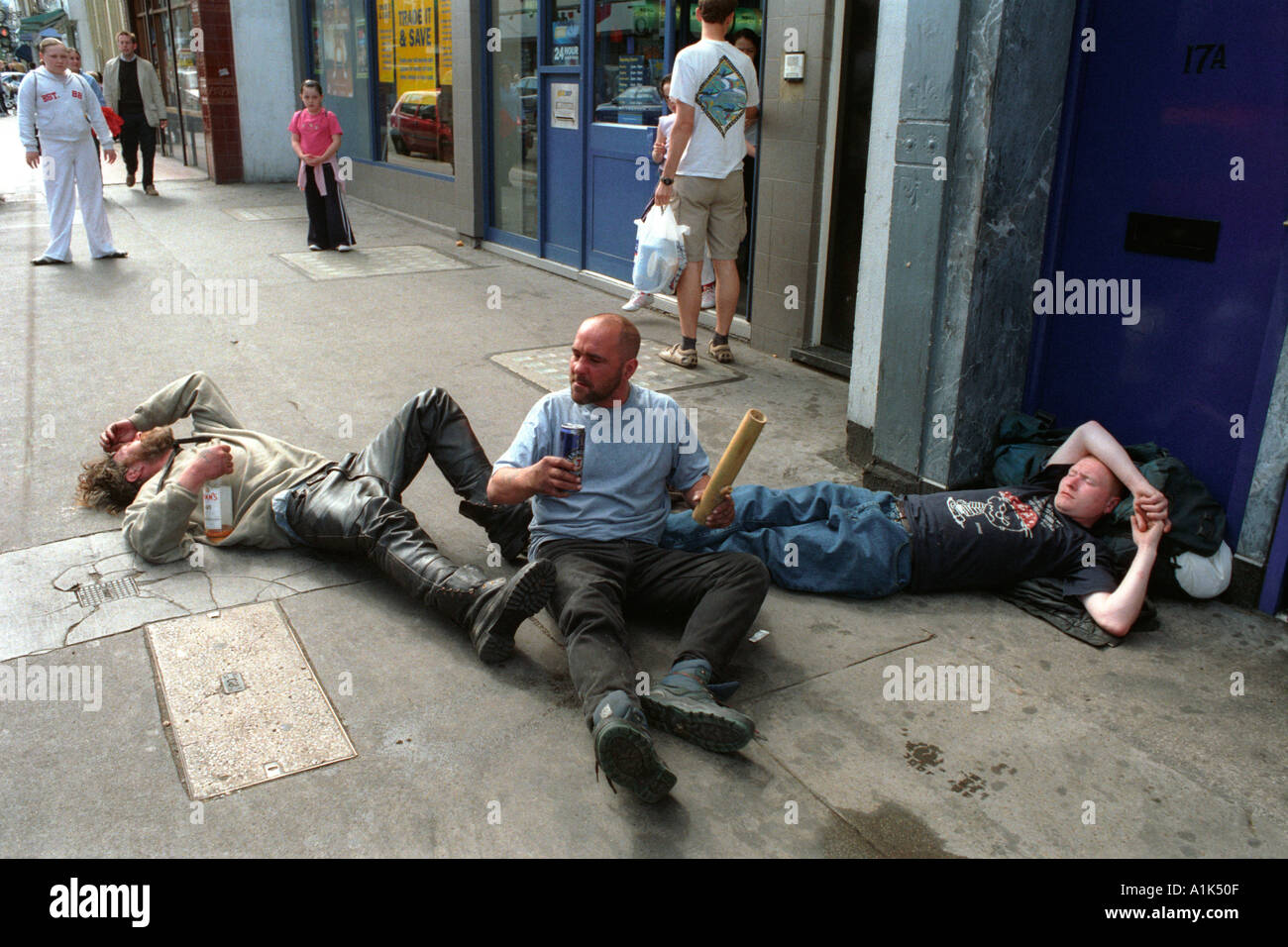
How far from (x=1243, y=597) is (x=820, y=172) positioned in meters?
3.81

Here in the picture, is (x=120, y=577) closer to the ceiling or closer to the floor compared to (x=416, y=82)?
closer to the floor

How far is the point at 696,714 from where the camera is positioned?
114 inches

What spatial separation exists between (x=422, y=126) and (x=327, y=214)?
200 centimetres

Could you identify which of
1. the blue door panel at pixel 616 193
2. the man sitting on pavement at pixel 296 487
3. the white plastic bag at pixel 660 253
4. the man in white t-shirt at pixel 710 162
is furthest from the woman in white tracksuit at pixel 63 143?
the man sitting on pavement at pixel 296 487

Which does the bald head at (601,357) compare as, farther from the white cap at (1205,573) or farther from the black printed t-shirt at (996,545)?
the white cap at (1205,573)

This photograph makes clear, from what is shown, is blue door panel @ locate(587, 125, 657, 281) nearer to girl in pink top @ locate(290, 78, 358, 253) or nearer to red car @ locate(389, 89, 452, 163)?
girl in pink top @ locate(290, 78, 358, 253)

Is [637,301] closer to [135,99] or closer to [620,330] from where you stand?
[620,330]

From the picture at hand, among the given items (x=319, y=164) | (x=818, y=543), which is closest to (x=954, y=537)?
(x=818, y=543)

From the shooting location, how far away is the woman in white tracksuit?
9422mm

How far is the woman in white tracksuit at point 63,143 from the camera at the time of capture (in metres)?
9.42

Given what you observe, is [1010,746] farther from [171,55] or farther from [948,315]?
[171,55]

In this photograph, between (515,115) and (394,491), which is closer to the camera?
(394,491)

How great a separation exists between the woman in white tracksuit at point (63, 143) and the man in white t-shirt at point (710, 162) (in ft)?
19.8

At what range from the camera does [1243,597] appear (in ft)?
12.8
